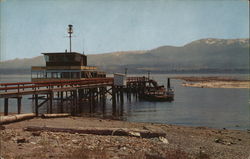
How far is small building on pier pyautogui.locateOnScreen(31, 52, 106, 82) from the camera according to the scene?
36.9 meters

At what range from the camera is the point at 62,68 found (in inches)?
1458

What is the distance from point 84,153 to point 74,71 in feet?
93.3

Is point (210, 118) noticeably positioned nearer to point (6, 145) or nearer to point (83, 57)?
point (83, 57)

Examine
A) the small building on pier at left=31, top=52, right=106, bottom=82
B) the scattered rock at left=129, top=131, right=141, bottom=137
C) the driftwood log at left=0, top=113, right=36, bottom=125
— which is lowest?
the scattered rock at left=129, top=131, right=141, bottom=137

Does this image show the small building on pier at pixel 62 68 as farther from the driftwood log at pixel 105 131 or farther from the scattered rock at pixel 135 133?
the scattered rock at pixel 135 133

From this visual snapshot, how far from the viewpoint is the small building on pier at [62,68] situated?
1452 inches

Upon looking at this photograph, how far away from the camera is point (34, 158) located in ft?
29.6

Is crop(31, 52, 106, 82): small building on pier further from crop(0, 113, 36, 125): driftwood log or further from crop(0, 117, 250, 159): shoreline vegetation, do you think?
crop(0, 117, 250, 159): shoreline vegetation

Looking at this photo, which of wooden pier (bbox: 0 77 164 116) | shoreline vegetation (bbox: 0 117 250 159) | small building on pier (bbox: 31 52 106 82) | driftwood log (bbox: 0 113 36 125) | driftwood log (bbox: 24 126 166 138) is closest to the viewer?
shoreline vegetation (bbox: 0 117 250 159)

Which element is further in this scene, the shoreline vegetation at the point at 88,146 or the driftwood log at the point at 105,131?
the driftwood log at the point at 105,131

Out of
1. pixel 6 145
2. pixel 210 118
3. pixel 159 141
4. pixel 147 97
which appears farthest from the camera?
pixel 147 97

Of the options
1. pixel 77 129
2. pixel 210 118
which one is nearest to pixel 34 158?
pixel 77 129

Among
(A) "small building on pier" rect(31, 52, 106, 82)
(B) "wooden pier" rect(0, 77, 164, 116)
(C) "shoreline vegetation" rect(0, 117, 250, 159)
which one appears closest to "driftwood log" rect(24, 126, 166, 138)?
(C) "shoreline vegetation" rect(0, 117, 250, 159)

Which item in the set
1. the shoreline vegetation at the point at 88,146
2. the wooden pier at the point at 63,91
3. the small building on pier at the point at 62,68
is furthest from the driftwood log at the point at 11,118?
the small building on pier at the point at 62,68
